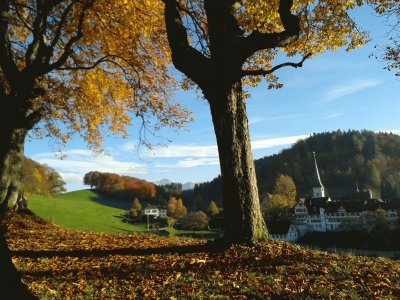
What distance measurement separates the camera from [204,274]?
6.77 metres

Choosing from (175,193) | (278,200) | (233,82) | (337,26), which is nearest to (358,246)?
(278,200)

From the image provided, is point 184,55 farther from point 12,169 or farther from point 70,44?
point 12,169

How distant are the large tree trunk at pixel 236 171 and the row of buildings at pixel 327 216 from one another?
275ft

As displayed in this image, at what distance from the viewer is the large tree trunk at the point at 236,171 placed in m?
8.25

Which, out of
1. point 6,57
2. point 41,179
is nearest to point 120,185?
point 41,179

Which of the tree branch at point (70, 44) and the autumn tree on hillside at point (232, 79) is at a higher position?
the tree branch at point (70, 44)

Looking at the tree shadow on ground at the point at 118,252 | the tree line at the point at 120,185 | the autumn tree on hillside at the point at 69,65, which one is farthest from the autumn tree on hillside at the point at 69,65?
the tree line at the point at 120,185

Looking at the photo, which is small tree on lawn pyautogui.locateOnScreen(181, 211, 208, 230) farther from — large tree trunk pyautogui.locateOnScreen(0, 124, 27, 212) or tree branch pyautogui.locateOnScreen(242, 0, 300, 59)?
tree branch pyautogui.locateOnScreen(242, 0, 300, 59)

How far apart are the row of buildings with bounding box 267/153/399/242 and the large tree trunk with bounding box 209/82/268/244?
275 feet

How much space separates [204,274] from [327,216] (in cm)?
10602

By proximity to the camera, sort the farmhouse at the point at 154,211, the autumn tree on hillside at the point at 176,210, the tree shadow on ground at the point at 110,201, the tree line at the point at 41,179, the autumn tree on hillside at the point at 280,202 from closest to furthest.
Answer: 1. the tree line at the point at 41,179
2. the autumn tree on hillside at the point at 280,202
3. the farmhouse at the point at 154,211
4. the tree shadow on ground at the point at 110,201
5. the autumn tree on hillside at the point at 176,210

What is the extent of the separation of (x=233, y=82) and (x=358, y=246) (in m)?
72.9

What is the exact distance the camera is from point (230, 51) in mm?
8266

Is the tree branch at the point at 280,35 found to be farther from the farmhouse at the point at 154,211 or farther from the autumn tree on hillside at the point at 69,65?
the farmhouse at the point at 154,211
